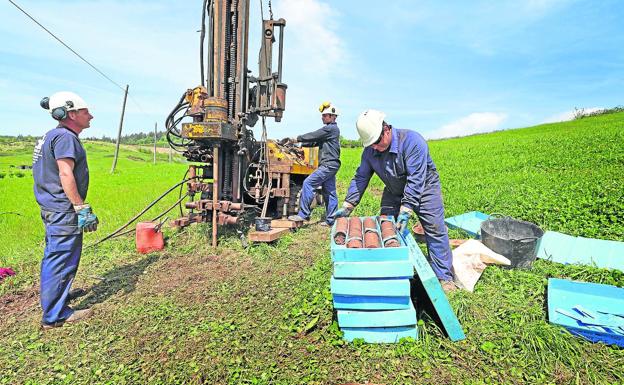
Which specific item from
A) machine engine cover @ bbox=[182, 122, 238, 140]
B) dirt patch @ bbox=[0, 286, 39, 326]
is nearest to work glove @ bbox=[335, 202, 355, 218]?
machine engine cover @ bbox=[182, 122, 238, 140]

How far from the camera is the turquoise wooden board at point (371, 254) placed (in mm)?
2627

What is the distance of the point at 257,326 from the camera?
315 cm

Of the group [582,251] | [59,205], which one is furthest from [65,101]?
[582,251]

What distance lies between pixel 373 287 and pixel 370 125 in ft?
5.00

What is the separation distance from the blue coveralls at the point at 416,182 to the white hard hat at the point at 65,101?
280cm

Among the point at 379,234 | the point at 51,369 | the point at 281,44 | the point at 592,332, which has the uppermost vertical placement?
the point at 281,44

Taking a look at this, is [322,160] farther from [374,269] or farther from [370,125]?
[374,269]

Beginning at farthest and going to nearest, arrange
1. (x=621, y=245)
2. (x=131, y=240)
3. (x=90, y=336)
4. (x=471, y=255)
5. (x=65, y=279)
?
(x=131, y=240), (x=621, y=245), (x=471, y=255), (x=65, y=279), (x=90, y=336)

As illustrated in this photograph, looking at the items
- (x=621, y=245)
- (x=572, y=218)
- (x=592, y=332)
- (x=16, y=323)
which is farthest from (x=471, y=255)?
(x=16, y=323)

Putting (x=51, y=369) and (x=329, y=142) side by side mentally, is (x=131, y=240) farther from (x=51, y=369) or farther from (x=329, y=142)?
(x=329, y=142)

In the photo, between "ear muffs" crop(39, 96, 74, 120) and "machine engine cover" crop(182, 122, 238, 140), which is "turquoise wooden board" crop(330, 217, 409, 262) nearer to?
"ear muffs" crop(39, 96, 74, 120)

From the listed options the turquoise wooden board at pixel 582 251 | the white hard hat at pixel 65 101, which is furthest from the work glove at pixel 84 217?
the turquoise wooden board at pixel 582 251

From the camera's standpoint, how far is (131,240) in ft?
18.5

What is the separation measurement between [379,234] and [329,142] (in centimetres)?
343
